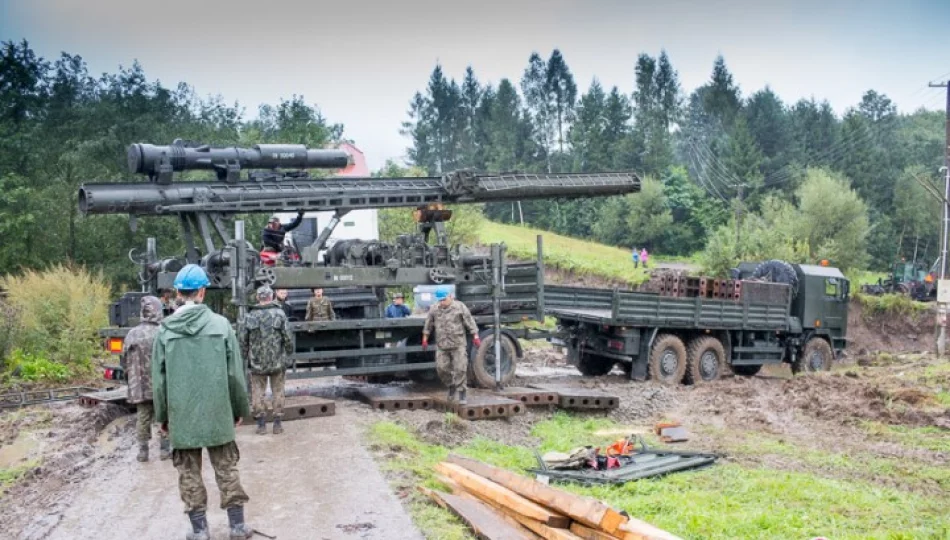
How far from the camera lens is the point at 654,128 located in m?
66.9

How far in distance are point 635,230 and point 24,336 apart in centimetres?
4358

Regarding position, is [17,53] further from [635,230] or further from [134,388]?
[635,230]

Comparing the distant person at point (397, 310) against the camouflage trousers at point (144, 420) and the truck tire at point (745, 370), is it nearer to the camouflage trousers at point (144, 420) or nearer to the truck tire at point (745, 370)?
the camouflage trousers at point (144, 420)

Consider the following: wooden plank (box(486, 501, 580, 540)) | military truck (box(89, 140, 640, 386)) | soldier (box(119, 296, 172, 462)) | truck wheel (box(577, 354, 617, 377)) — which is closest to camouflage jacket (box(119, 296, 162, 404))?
soldier (box(119, 296, 172, 462))

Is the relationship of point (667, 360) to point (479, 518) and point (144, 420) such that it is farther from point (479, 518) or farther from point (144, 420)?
point (479, 518)

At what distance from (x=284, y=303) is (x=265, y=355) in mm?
3574

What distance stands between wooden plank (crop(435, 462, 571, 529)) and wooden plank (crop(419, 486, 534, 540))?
4.3 inches

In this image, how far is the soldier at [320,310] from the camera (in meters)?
13.8

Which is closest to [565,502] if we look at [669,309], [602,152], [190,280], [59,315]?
[190,280]

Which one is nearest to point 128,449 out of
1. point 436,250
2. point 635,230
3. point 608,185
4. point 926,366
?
point 436,250

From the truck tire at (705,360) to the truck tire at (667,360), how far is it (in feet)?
0.86

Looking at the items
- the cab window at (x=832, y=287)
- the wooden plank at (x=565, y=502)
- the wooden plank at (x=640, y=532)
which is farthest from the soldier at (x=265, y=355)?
the cab window at (x=832, y=287)

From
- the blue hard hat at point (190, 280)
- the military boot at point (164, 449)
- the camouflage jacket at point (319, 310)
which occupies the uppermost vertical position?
the blue hard hat at point (190, 280)

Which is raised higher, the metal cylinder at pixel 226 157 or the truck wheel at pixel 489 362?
the metal cylinder at pixel 226 157
